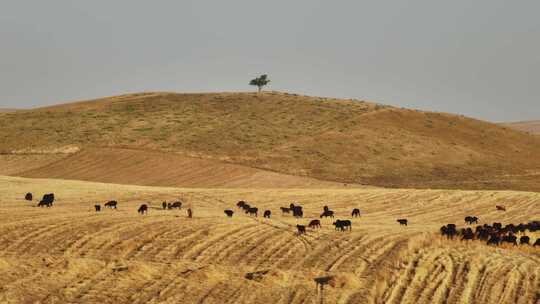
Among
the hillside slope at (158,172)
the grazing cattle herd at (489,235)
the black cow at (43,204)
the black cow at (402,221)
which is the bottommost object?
the grazing cattle herd at (489,235)

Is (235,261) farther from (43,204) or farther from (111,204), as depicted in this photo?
(43,204)

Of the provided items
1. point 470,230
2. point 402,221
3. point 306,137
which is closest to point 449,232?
point 470,230

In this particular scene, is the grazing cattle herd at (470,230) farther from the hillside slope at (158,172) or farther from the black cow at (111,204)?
the hillside slope at (158,172)

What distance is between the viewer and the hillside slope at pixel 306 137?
2931 inches

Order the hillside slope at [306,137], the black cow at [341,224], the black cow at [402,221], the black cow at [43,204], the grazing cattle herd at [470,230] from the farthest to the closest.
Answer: the hillside slope at [306,137]
the black cow at [43,204]
the black cow at [402,221]
the black cow at [341,224]
the grazing cattle herd at [470,230]

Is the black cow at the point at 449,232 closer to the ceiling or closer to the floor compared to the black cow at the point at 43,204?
closer to the floor

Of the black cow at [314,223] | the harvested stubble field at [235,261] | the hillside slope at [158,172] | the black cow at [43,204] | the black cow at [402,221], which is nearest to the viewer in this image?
the harvested stubble field at [235,261]

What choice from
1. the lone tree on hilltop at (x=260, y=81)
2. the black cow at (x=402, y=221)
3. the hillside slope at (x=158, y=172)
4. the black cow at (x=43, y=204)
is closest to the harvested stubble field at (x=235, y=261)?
the black cow at (x=402, y=221)

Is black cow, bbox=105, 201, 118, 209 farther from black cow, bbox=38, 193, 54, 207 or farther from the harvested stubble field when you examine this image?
black cow, bbox=38, 193, 54, 207

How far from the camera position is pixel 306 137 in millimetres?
86875

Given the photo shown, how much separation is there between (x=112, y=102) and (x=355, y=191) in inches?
2603

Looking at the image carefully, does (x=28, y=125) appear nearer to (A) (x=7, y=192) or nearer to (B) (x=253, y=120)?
(B) (x=253, y=120)

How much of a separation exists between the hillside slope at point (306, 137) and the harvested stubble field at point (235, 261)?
124 feet

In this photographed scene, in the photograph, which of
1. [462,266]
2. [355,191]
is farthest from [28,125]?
[462,266]
